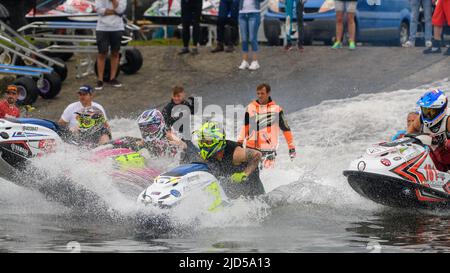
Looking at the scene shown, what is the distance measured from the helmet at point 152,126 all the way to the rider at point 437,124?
11.6ft

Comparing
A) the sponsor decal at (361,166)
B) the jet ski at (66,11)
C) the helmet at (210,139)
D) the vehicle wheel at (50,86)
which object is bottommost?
the vehicle wheel at (50,86)

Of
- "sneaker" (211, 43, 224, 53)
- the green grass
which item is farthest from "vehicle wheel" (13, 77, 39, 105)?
the green grass

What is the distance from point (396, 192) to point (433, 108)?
123 cm

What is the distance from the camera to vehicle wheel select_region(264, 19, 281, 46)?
85.6 ft

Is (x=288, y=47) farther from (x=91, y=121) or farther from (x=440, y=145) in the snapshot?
(x=440, y=145)

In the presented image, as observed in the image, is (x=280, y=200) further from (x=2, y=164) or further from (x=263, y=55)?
(x=263, y=55)

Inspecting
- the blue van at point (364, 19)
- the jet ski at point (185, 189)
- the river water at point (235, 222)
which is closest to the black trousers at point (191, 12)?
the blue van at point (364, 19)

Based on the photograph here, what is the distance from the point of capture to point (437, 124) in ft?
48.4

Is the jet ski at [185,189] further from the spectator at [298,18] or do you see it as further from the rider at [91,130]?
the spectator at [298,18]

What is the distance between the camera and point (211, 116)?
2150 centimetres

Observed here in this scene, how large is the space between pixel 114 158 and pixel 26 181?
1.31 m

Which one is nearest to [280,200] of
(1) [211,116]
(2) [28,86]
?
(1) [211,116]

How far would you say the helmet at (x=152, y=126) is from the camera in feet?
49.7

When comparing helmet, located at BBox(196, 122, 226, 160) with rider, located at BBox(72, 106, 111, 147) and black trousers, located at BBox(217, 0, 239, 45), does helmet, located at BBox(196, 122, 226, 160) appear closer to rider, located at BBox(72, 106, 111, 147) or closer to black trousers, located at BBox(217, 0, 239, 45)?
rider, located at BBox(72, 106, 111, 147)
